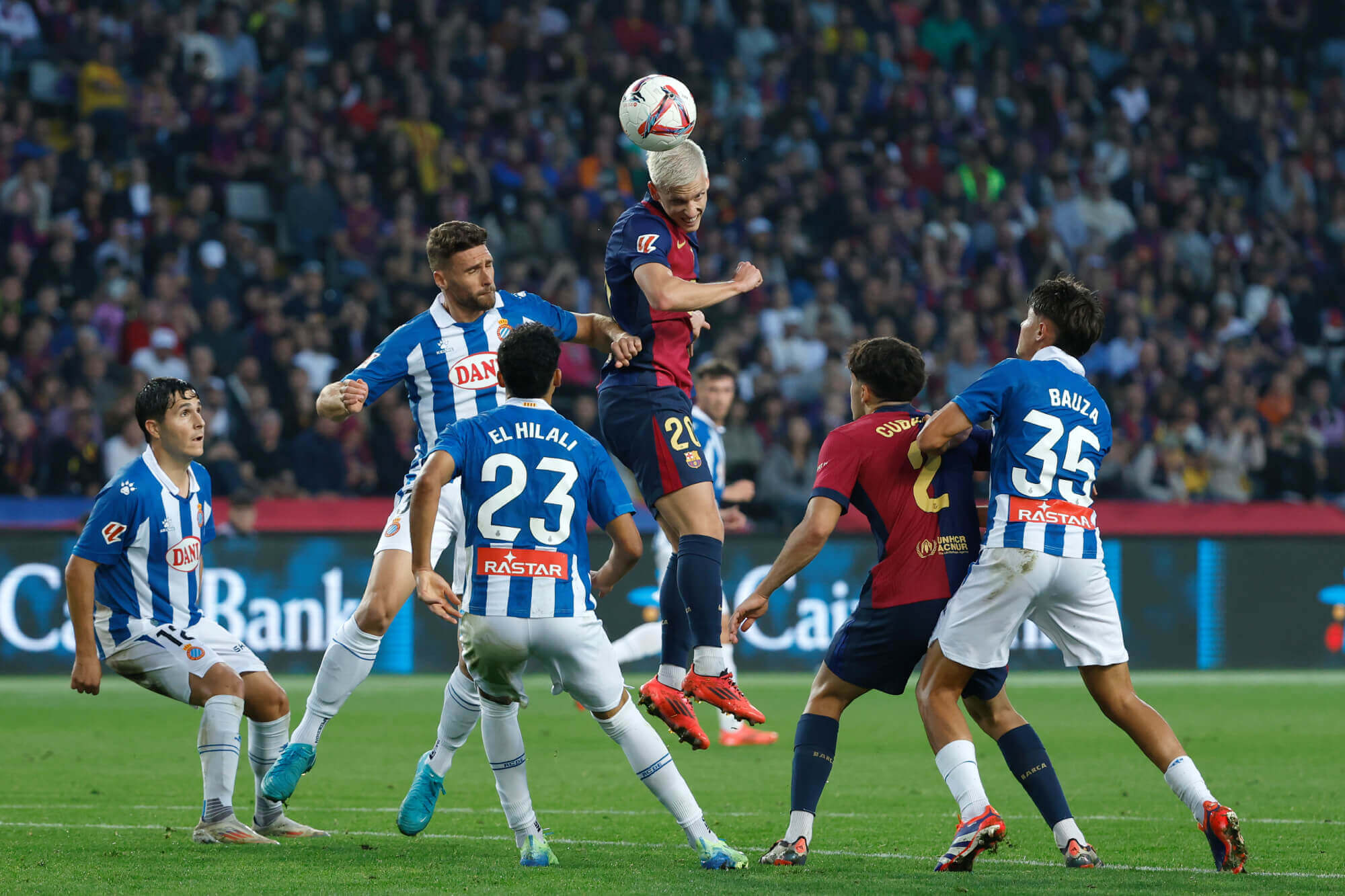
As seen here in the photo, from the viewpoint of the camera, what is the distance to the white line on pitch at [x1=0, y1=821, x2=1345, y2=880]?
563 cm

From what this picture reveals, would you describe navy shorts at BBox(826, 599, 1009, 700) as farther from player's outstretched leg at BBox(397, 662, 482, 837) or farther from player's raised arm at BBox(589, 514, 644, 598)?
player's outstretched leg at BBox(397, 662, 482, 837)

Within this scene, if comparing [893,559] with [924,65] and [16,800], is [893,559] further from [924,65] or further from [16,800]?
[924,65]

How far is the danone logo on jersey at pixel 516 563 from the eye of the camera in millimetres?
5531

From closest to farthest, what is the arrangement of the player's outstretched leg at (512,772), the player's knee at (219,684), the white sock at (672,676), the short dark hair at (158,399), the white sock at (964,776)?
the white sock at (964,776)
the player's outstretched leg at (512,772)
the white sock at (672,676)
the player's knee at (219,684)
the short dark hair at (158,399)

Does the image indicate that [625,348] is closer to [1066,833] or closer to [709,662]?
[709,662]

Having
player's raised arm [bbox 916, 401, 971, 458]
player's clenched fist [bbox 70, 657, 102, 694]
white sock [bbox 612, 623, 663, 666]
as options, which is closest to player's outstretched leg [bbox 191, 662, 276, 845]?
player's clenched fist [bbox 70, 657, 102, 694]

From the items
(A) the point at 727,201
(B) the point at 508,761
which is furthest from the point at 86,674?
(A) the point at 727,201

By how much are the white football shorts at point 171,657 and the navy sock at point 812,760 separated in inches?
94.7

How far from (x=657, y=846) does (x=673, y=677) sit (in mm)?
694

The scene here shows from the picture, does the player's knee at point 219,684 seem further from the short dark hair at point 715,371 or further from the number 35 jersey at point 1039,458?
the short dark hair at point 715,371

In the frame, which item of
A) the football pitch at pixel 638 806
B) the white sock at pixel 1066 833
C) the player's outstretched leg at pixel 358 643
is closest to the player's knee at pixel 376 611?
the player's outstretched leg at pixel 358 643

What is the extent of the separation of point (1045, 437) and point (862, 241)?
13229mm

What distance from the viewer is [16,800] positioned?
770cm

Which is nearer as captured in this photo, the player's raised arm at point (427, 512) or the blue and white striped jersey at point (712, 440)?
the player's raised arm at point (427, 512)
